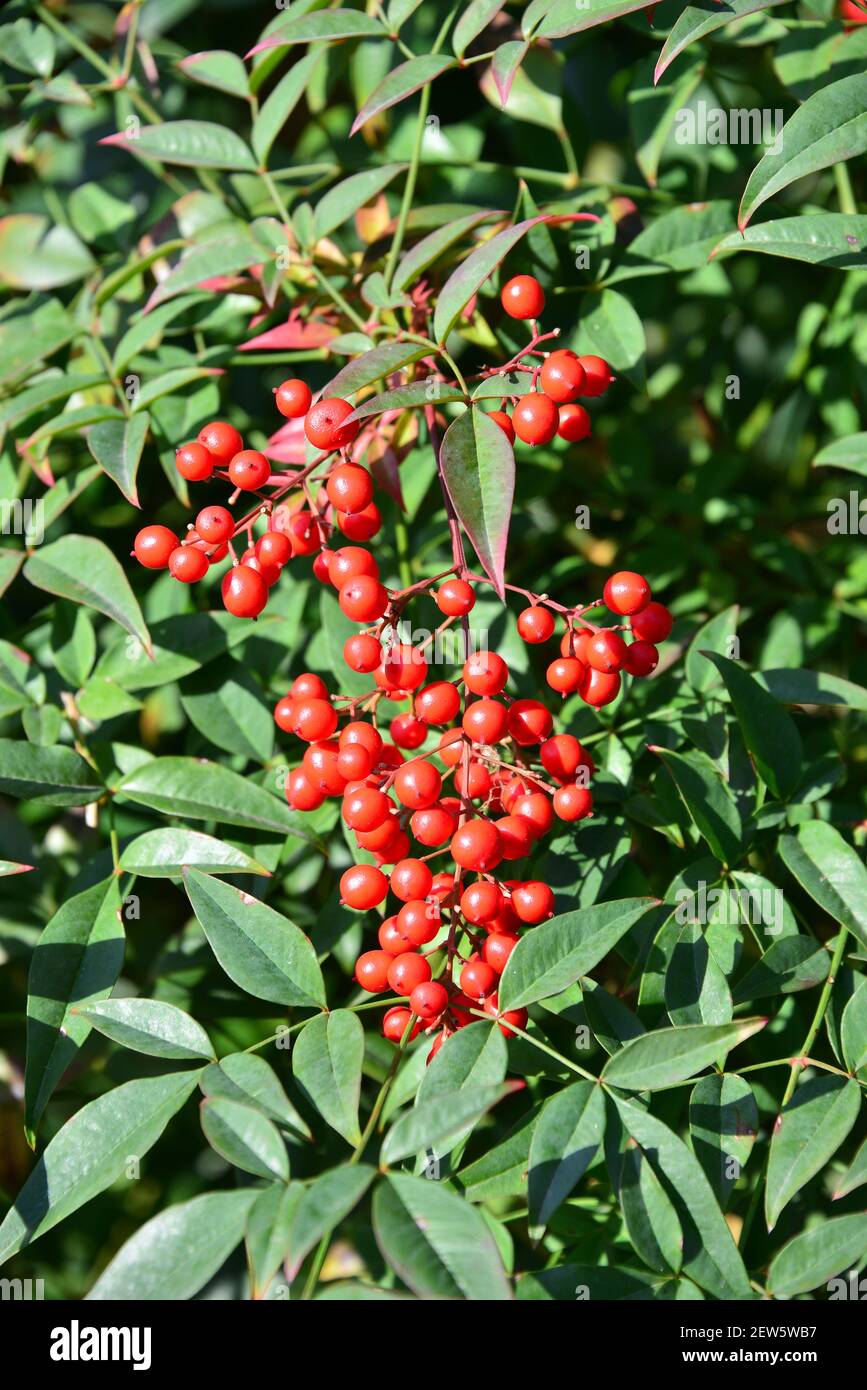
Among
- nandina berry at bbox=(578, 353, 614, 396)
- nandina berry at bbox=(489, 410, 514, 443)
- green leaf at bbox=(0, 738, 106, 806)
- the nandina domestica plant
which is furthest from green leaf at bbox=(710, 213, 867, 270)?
green leaf at bbox=(0, 738, 106, 806)

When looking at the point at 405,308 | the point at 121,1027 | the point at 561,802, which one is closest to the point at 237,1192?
the point at 121,1027

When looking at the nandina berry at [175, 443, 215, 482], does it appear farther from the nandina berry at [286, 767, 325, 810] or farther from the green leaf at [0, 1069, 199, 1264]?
the green leaf at [0, 1069, 199, 1264]

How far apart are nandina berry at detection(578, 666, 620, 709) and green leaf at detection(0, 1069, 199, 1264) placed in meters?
0.54

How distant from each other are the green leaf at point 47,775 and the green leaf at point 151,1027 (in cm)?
28

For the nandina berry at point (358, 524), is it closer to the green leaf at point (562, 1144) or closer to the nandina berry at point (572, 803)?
the nandina berry at point (572, 803)

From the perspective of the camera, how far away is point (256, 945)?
1125 mm

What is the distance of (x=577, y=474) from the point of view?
1768 millimetres

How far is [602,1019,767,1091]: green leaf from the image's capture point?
99 centimetres

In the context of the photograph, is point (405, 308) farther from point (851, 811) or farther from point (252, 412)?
point (851, 811)

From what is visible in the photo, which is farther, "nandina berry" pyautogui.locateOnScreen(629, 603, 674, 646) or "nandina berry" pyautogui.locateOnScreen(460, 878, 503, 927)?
"nandina berry" pyautogui.locateOnScreen(629, 603, 674, 646)

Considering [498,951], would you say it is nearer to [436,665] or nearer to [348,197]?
[436,665]

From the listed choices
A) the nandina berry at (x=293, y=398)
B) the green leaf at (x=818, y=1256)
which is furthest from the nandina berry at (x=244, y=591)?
the green leaf at (x=818, y=1256)

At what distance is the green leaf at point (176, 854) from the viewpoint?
1.21m

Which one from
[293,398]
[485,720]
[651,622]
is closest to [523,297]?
[293,398]
